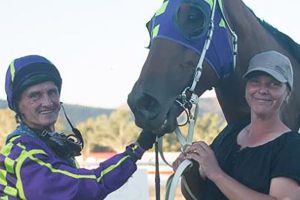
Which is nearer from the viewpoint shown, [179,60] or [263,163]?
[263,163]

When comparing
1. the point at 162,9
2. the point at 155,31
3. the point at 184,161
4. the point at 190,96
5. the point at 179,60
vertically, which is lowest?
the point at 184,161

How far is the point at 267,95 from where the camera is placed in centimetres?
254

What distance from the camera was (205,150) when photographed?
2.66m

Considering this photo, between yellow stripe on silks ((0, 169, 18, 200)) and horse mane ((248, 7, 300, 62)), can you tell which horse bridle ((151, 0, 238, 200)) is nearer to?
horse mane ((248, 7, 300, 62))

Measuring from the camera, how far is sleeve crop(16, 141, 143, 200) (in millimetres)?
2799

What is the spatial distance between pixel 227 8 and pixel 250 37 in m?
0.19

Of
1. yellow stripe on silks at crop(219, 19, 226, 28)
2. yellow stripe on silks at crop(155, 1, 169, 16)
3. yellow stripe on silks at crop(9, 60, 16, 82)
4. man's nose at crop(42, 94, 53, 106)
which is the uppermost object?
yellow stripe on silks at crop(155, 1, 169, 16)

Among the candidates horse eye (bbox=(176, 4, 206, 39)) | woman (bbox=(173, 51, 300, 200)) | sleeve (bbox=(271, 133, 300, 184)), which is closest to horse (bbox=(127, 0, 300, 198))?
horse eye (bbox=(176, 4, 206, 39))

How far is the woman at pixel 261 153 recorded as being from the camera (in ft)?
7.88

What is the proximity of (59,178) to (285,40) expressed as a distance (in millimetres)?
1506

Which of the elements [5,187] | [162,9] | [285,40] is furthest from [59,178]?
[285,40]

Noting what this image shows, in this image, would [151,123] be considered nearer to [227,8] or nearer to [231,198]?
[231,198]

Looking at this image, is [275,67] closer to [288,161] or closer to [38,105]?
[288,161]

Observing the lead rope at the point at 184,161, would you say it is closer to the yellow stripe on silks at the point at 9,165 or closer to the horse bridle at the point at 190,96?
the horse bridle at the point at 190,96
